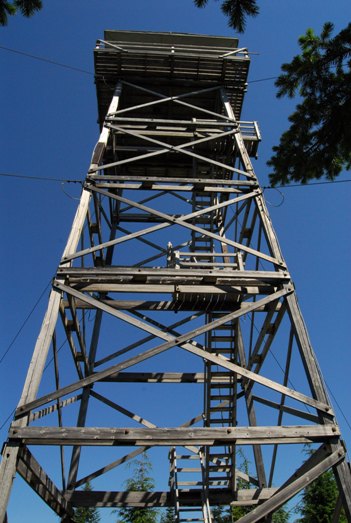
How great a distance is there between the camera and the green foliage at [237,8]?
5199 mm

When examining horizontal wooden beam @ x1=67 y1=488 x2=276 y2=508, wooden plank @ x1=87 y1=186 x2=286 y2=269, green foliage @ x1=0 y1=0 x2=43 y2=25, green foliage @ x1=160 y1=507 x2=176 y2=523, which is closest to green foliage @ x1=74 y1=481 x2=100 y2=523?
green foliage @ x1=160 y1=507 x2=176 y2=523

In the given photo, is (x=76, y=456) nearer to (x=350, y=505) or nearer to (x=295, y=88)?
(x=350, y=505)

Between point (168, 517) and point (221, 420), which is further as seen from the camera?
point (168, 517)

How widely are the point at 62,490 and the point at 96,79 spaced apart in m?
9.35

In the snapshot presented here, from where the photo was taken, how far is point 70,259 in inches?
251

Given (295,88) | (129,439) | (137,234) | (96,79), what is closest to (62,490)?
(129,439)

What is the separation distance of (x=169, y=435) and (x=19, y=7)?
19.1ft

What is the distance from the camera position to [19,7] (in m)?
5.79

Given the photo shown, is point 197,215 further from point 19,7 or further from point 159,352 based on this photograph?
point 19,7

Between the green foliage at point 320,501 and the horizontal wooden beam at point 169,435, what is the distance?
576 inches

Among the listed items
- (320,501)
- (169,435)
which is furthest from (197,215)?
(320,501)

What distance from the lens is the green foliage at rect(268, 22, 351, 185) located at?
6496 mm

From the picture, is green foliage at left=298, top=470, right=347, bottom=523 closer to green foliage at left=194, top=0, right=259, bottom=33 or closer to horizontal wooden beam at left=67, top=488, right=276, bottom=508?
horizontal wooden beam at left=67, top=488, right=276, bottom=508

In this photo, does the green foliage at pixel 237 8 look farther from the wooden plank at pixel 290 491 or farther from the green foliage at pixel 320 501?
the green foliage at pixel 320 501
